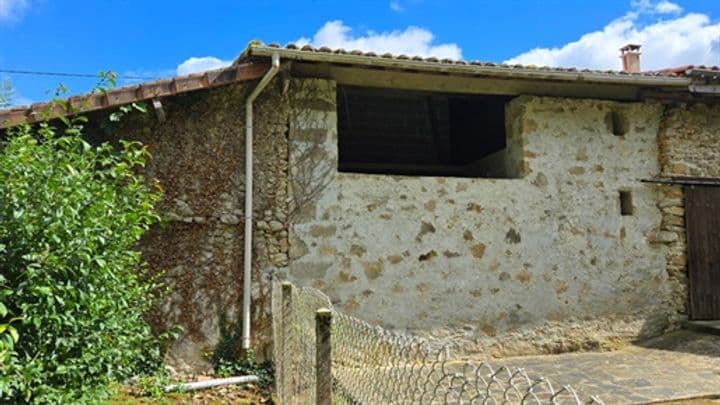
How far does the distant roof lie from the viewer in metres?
5.29

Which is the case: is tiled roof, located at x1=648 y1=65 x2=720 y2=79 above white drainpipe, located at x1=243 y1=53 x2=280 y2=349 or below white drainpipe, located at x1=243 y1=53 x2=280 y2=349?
above

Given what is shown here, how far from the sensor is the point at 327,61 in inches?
242

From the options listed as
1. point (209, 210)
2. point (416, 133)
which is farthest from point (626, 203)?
point (209, 210)

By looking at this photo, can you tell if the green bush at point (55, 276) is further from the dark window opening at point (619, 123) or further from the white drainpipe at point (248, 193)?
the dark window opening at point (619, 123)

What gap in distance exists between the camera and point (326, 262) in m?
6.37

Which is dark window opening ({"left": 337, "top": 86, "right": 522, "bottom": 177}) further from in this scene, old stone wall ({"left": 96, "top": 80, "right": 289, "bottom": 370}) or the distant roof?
old stone wall ({"left": 96, "top": 80, "right": 289, "bottom": 370})

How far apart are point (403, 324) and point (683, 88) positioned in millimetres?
5278

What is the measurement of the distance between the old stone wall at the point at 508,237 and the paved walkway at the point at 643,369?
1.06ft

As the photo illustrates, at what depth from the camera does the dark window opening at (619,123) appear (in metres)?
7.70

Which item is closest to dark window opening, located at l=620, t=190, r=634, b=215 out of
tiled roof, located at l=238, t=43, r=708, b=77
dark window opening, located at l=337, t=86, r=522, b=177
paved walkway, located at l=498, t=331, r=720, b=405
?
tiled roof, located at l=238, t=43, r=708, b=77

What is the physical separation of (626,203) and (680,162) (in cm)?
109

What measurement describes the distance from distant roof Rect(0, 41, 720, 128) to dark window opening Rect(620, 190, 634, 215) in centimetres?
153

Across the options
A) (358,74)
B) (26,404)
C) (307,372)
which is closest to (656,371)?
(307,372)

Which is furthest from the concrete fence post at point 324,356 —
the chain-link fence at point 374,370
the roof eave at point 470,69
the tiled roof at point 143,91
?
the roof eave at point 470,69
